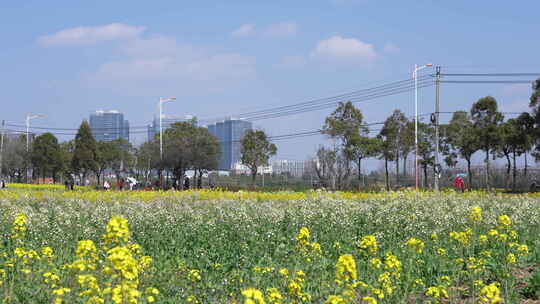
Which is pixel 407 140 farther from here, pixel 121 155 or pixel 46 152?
pixel 121 155

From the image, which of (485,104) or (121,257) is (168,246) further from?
(485,104)

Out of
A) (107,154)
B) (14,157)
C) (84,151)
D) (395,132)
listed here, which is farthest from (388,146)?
(14,157)

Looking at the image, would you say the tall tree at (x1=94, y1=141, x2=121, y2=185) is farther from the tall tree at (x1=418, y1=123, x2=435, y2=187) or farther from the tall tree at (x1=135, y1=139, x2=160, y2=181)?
the tall tree at (x1=418, y1=123, x2=435, y2=187)

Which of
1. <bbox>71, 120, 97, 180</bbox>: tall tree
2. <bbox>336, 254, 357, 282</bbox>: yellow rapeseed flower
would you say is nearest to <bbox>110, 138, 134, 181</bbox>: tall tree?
<bbox>71, 120, 97, 180</bbox>: tall tree

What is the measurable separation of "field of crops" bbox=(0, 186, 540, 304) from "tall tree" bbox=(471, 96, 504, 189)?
72.6 ft

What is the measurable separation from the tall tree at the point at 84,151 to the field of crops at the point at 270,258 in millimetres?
43558

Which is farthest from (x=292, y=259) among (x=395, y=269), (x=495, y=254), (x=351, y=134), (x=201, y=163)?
(x=201, y=163)

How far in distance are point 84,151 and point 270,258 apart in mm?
52055

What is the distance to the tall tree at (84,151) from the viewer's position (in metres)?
57.1

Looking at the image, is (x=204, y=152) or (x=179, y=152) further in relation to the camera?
(x=204, y=152)

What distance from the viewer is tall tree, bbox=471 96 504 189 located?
36.1 meters

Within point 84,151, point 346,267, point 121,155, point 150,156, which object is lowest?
point 346,267

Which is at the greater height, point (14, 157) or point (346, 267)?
point (14, 157)

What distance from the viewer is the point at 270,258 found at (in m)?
8.41
